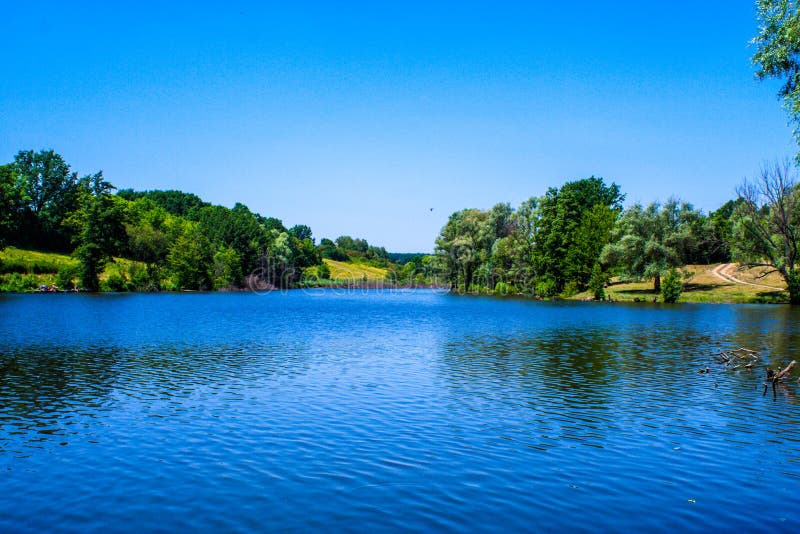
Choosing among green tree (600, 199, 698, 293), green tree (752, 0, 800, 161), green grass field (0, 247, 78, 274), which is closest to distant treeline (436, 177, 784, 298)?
green tree (600, 199, 698, 293)

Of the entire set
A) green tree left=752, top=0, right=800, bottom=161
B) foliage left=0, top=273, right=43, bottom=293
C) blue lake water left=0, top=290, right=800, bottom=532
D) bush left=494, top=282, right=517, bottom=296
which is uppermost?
green tree left=752, top=0, right=800, bottom=161

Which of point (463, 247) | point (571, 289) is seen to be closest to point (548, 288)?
point (571, 289)

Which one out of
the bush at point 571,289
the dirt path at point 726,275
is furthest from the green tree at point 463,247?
the dirt path at point 726,275

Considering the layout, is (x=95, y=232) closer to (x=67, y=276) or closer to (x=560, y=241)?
(x=67, y=276)

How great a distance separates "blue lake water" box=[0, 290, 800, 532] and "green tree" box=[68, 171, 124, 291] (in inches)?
3670

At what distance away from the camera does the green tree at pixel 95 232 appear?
121875mm

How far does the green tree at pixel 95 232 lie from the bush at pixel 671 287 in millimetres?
110748

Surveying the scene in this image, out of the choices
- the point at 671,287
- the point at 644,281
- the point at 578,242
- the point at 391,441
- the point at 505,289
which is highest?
the point at 578,242

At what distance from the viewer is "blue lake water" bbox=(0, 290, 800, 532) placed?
12.4 metres

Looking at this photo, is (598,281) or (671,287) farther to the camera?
(598,281)

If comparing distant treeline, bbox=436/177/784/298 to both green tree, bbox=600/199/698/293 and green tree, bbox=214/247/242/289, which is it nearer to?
green tree, bbox=600/199/698/293

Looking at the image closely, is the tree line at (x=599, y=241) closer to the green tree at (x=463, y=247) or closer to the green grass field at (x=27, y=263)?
the green tree at (x=463, y=247)

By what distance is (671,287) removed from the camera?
97.4 metres

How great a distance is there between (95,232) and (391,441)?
123 metres
